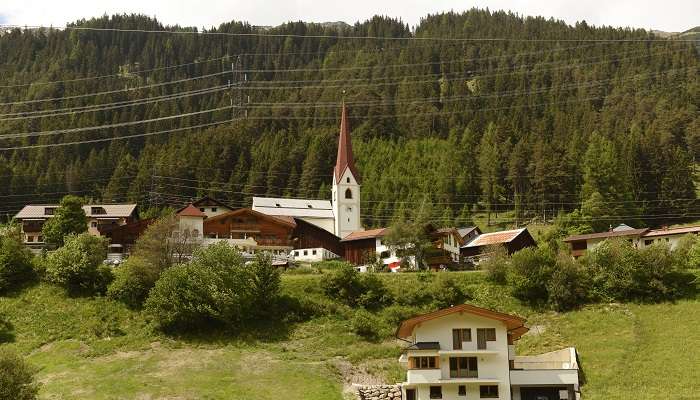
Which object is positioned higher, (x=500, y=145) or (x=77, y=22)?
(x=77, y=22)

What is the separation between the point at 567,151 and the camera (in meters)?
115

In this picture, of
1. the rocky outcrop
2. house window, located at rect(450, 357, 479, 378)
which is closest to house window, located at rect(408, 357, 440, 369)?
house window, located at rect(450, 357, 479, 378)

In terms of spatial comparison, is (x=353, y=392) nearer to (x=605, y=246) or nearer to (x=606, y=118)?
(x=605, y=246)

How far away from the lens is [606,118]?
136 m

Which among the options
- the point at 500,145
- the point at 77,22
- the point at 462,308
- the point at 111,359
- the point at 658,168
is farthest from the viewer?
the point at 77,22

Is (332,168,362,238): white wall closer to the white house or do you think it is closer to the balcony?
the white house

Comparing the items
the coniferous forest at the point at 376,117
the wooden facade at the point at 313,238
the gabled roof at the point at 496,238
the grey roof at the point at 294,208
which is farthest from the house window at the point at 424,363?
the coniferous forest at the point at 376,117

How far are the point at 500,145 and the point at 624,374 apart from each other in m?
75.2

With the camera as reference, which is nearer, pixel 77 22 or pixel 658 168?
pixel 658 168

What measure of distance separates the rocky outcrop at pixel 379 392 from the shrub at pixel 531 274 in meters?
19.3

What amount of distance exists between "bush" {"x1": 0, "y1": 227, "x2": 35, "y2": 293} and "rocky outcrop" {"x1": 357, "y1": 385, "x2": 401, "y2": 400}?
3286 centimetres

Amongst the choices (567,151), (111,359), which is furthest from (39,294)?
(567,151)

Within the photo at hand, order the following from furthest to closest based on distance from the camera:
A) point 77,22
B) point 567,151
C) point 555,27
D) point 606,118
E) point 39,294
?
point 77,22, point 555,27, point 606,118, point 567,151, point 39,294

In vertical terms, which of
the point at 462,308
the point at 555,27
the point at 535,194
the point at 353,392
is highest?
the point at 555,27
